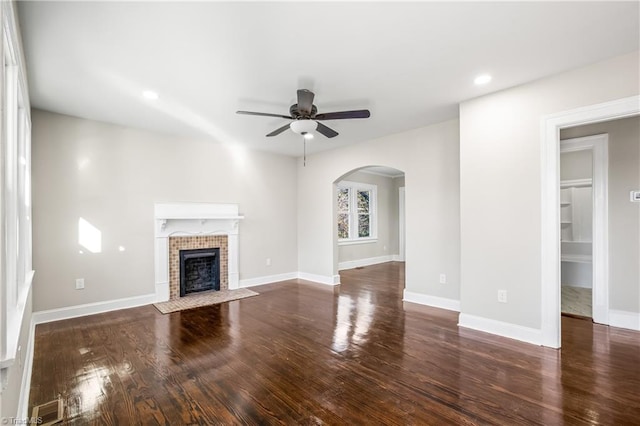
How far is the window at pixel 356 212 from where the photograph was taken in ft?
26.3

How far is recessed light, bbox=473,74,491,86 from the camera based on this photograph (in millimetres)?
2975

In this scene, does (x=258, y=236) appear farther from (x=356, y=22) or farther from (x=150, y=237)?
(x=356, y=22)

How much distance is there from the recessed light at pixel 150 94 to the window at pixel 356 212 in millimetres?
5034

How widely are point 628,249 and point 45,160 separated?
7.20 meters

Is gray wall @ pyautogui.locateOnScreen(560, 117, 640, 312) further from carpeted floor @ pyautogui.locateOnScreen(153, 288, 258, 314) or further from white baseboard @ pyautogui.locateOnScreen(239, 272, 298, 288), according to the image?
white baseboard @ pyautogui.locateOnScreen(239, 272, 298, 288)

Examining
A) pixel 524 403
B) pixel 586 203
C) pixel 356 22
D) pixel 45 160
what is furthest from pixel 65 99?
pixel 586 203

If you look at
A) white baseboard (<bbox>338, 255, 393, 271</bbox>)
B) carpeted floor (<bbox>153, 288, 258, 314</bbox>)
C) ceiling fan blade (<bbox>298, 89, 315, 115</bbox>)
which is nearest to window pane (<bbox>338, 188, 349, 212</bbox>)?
white baseboard (<bbox>338, 255, 393, 271</bbox>)

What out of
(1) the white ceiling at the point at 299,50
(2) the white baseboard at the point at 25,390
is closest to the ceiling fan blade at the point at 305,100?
(1) the white ceiling at the point at 299,50

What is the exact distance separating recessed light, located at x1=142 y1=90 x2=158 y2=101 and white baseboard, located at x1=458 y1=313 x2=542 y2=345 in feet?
14.4

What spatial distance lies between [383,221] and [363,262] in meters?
1.44

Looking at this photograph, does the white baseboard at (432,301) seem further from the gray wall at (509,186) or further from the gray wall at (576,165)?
the gray wall at (576,165)

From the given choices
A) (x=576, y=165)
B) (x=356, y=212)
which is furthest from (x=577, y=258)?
(x=356, y=212)

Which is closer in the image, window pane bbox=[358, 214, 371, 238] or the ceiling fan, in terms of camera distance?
the ceiling fan

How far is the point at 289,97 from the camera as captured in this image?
3.45 m
